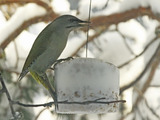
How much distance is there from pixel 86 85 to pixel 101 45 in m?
1.22

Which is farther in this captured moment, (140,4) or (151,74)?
(151,74)

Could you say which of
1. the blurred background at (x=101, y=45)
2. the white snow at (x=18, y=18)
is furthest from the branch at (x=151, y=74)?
the white snow at (x=18, y=18)

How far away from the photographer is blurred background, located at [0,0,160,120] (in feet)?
7.47

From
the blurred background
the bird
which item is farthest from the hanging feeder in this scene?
the blurred background

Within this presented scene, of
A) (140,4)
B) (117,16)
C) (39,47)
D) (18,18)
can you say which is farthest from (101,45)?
(39,47)

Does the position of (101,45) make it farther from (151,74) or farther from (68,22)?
(68,22)

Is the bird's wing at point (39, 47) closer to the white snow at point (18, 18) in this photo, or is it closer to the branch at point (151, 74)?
the white snow at point (18, 18)

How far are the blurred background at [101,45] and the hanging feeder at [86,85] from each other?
919mm

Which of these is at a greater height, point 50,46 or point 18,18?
point 18,18

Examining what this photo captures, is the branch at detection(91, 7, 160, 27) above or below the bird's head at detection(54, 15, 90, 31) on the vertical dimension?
above

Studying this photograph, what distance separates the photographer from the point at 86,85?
1.31 meters

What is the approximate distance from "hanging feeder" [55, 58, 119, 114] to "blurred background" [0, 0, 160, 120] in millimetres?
919

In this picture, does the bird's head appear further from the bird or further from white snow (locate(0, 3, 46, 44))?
white snow (locate(0, 3, 46, 44))

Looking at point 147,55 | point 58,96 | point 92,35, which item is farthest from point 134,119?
point 58,96
